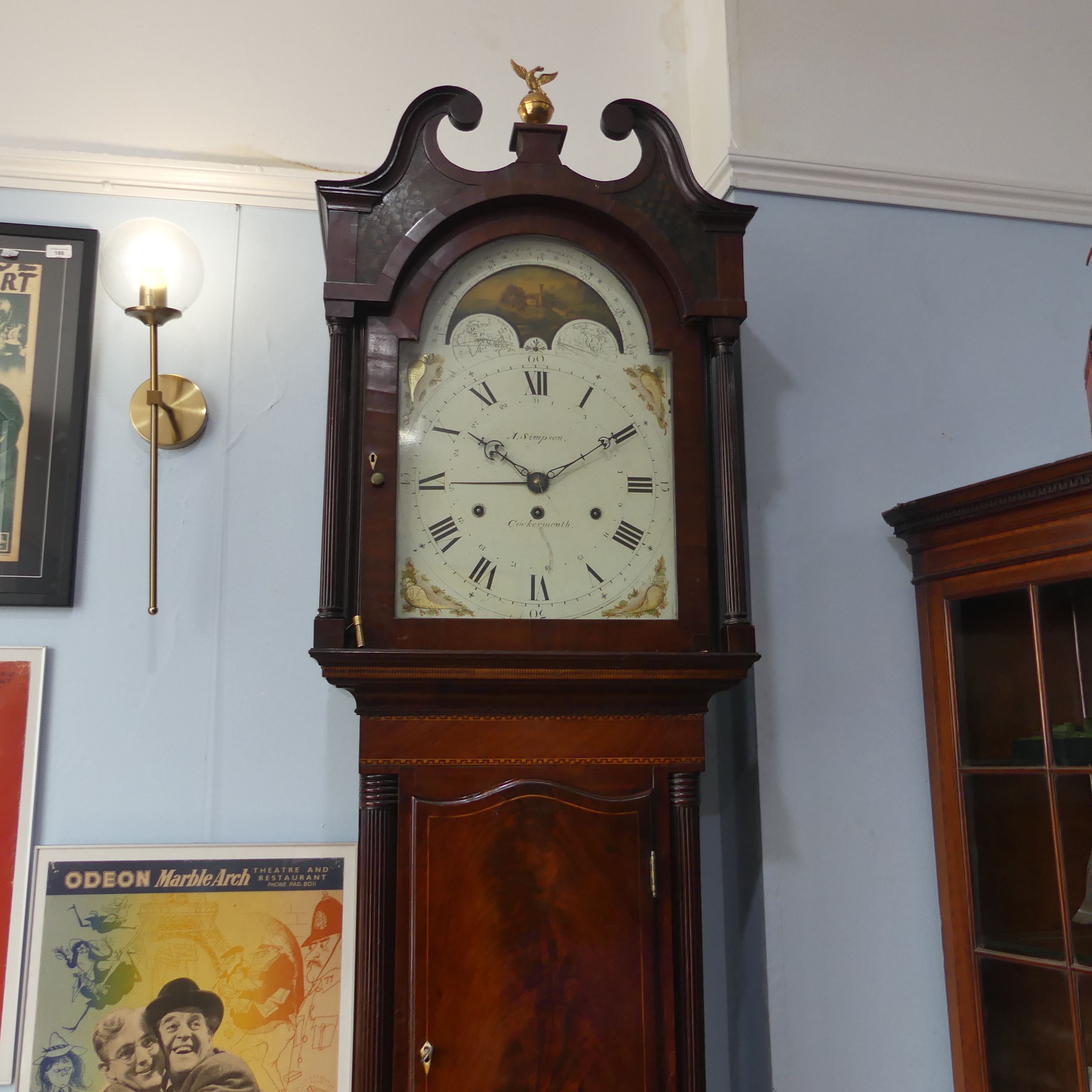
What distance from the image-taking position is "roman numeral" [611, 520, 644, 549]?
1.31 meters

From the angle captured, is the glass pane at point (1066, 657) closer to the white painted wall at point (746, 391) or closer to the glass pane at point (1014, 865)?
the glass pane at point (1014, 865)

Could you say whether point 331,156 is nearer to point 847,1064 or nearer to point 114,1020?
point 114,1020

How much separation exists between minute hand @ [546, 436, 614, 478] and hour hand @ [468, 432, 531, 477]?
1.2 inches

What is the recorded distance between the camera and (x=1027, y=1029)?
138 centimetres

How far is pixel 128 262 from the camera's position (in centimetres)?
146

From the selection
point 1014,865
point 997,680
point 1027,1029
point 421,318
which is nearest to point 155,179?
point 421,318

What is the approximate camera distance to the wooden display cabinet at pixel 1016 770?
4.38ft

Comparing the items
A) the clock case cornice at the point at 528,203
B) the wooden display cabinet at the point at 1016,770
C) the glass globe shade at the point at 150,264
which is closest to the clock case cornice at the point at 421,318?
the clock case cornice at the point at 528,203

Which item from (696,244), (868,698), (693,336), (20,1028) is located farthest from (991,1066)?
(20,1028)

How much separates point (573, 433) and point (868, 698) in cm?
66

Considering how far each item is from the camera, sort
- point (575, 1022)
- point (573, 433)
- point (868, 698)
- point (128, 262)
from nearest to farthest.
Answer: point (575, 1022) < point (573, 433) < point (128, 262) < point (868, 698)

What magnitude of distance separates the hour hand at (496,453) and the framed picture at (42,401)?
64cm

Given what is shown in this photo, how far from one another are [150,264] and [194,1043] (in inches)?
42.3

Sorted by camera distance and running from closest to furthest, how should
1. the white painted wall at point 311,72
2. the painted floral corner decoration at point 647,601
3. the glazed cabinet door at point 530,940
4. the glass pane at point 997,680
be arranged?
1. the glazed cabinet door at point 530,940
2. the painted floral corner decoration at point 647,601
3. the glass pane at point 997,680
4. the white painted wall at point 311,72
